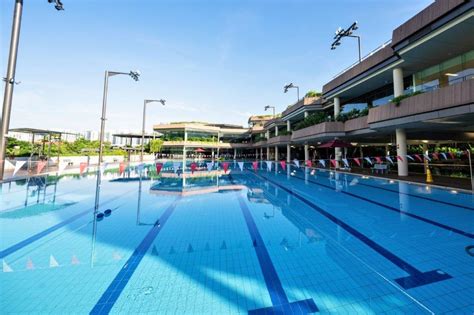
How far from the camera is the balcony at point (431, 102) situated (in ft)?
23.6

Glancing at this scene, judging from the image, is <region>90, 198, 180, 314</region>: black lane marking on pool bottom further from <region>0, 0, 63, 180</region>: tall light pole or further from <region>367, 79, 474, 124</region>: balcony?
<region>367, 79, 474, 124</region>: balcony

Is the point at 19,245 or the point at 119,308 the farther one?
the point at 19,245

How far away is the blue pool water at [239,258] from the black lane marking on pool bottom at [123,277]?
2cm

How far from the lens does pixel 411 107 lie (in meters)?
9.23

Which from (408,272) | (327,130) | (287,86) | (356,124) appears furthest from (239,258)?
(287,86)

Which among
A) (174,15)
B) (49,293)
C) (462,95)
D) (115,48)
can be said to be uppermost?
(174,15)

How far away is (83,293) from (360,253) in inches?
178

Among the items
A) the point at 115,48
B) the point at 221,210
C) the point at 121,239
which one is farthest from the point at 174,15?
the point at 121,239

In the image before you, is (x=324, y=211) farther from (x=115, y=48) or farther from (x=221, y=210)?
(x=115, y=48)

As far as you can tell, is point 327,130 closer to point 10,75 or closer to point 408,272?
point 408,272

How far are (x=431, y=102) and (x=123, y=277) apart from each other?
12.2 m

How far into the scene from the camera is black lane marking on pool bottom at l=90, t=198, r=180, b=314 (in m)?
2.36

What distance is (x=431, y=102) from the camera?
834 centimetres

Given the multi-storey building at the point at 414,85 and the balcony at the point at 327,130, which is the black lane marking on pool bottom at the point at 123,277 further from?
the balcony at the point at 327,130
